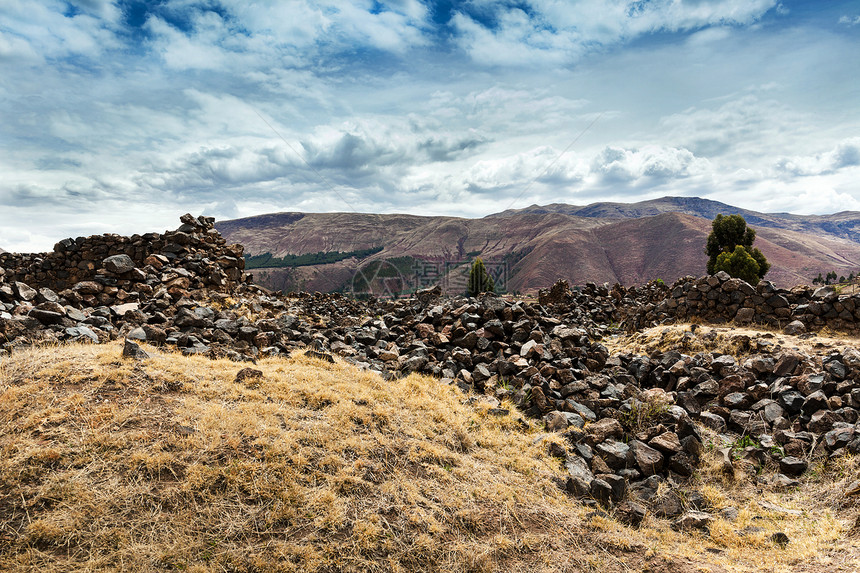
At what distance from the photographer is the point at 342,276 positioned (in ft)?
587

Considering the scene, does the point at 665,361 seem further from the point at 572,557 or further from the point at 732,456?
the point at 572,557

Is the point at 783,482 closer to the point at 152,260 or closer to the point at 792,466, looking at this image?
the point at 792,466

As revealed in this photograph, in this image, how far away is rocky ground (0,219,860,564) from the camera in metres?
6.77

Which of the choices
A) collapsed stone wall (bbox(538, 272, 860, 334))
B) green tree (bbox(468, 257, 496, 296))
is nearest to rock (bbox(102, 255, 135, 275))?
collapsed stone wall (bbox(538, 272, 860, 334))

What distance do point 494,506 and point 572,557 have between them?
0.98 metres

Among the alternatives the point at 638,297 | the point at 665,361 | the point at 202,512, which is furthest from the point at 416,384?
the point at 638,297

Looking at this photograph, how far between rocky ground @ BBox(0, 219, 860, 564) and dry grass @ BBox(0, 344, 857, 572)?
22.8 inches

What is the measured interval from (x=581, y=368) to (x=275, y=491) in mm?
7216

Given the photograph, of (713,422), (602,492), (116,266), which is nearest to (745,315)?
(713,422)

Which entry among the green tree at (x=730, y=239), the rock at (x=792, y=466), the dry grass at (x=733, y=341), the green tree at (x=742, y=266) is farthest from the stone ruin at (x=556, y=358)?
the green tree at (x=730, y=239)

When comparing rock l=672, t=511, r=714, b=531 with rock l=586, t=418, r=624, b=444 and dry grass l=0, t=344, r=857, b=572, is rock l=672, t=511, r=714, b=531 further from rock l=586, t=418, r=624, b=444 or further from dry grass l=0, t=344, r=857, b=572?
rock l=586, t=418, r=624, b=444

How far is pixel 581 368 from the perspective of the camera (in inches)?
385

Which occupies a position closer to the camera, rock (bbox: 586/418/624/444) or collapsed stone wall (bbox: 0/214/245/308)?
rock (bbox: 586/418/624/444)

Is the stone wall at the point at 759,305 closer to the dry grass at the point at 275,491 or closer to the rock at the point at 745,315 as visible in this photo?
the rock at the point at 745,315
